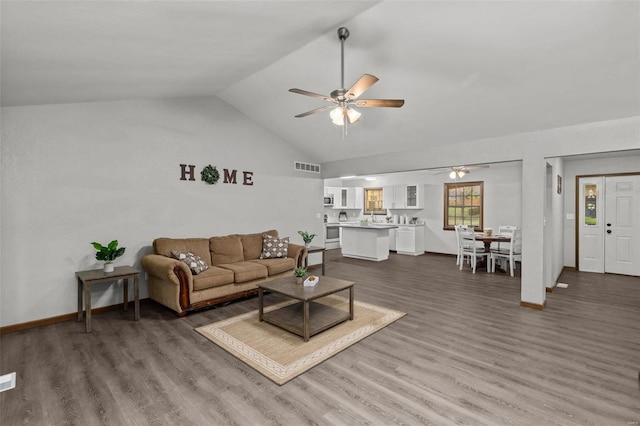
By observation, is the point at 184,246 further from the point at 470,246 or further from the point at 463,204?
the point at 463,204

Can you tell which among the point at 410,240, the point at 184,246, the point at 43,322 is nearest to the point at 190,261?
the point at 184,246

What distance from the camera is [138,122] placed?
4.62 meters

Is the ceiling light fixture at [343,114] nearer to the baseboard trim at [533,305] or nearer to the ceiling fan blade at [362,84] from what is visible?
the ceiling fan blade at [362,84]

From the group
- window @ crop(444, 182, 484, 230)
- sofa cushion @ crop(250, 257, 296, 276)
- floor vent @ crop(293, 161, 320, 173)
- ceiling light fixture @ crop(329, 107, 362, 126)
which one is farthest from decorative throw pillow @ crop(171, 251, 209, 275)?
window @ crop(444, 182, 484, 230)

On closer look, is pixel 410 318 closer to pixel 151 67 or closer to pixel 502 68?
pixel 502 68

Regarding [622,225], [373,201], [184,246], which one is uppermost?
[373,201]

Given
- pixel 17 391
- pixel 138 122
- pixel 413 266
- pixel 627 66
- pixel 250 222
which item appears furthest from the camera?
pixel 413 266

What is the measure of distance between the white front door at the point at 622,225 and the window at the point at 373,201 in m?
5.55

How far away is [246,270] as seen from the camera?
4.69m

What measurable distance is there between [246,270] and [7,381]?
Answer: 265cm

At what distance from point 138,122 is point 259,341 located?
368 cm

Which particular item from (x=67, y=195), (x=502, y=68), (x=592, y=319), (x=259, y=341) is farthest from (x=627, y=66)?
(x=67, y=195)

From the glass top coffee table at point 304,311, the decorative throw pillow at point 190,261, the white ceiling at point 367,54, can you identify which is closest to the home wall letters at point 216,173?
the white ceiling at point 367,54

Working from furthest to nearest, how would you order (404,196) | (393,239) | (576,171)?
(393,239)
(404,196)
(576,171)
